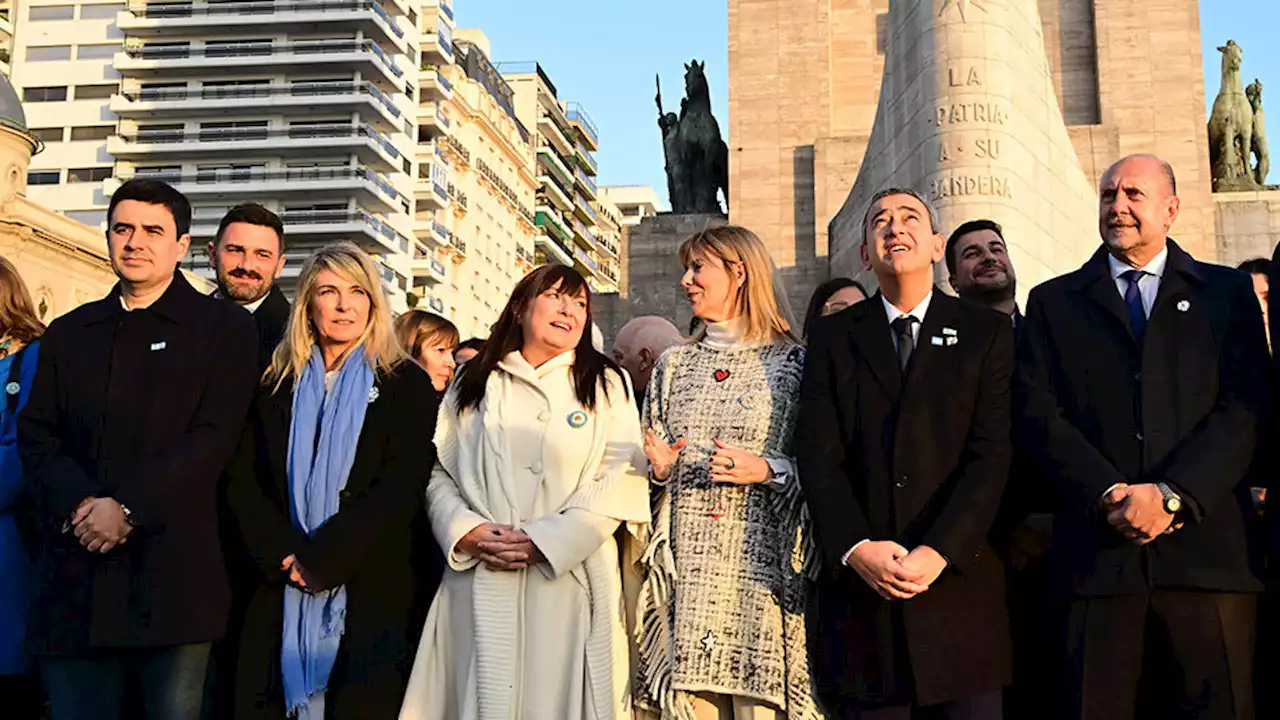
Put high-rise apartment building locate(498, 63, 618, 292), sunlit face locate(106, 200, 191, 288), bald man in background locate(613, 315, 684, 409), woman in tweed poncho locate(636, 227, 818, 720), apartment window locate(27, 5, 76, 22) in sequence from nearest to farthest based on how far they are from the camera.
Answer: woman in tweed poncho locate(636, 227, 818, 720) → sunlit face locate(106, 200, 191, 288) → bald man in background locate(613, 315, 684, 409) → apartment window locate(27, 5, 76, 22) → high-rise apartment building locate(498, 63, 618, 292)

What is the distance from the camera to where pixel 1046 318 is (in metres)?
4.16

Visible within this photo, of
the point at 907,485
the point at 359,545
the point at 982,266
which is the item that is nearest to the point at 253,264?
the point at 359,545

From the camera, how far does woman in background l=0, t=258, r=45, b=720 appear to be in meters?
4.36

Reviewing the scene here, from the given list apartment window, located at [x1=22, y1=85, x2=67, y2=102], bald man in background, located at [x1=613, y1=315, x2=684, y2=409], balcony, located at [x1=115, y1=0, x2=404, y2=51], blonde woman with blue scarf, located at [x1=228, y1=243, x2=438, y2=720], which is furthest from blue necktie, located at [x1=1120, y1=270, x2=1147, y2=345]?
apartment window, located at [x1=22, y1=85, x2=67, y2=102]

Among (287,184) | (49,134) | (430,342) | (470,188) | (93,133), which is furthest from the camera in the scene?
(470,188)

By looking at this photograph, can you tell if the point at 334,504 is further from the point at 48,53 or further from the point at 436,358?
the point at 48,53

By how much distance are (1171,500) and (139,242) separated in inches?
130

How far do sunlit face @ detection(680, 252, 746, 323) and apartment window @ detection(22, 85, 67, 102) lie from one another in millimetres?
57105

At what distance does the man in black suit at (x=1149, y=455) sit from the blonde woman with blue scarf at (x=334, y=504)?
2060 mm

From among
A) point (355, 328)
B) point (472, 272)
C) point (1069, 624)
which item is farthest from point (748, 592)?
point (472, 272)

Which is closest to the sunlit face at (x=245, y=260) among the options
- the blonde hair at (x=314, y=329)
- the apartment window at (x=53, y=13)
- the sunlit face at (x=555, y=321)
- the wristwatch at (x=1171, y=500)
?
the blonde hair at (x=314, y=329)

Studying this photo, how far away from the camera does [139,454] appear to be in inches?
163

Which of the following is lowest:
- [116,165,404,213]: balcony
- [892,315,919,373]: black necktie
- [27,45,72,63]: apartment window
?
[892,315,919,373]: black necktie

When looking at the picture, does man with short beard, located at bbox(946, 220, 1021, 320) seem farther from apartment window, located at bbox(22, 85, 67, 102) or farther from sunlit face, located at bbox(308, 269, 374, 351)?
apartment window, located at bbox(22, 85, 67, 102)
